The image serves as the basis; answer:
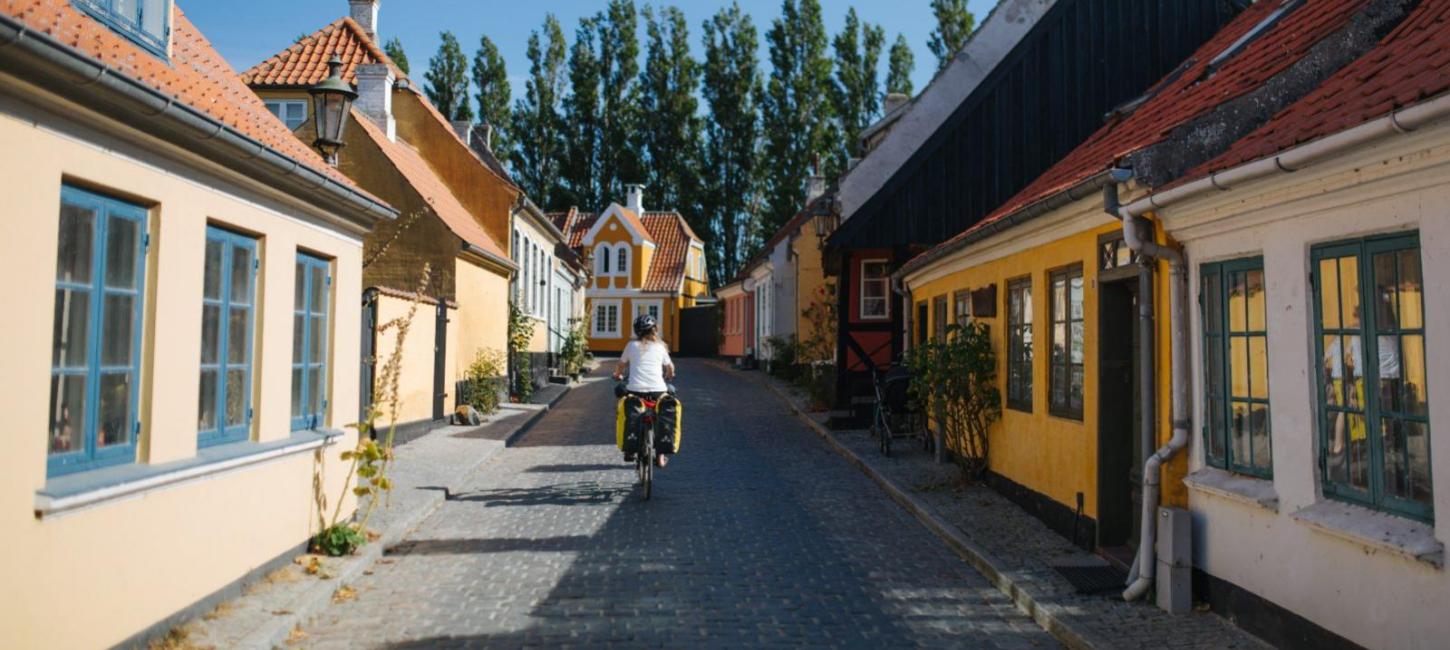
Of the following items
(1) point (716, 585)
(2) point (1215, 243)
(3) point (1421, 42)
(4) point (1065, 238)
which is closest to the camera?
(3) point (1421, 42)

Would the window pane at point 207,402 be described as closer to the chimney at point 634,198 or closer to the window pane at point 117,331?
the window pane at point 117,331

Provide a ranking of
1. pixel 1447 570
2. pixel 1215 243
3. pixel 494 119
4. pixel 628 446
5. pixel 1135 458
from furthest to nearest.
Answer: pixel 494 119
pixel 628 446
pixel 1135 458
pixel 1215 243
pixel 1447 570

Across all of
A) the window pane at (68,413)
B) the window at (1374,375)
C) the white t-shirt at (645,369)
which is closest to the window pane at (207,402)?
the window pane at (68,413)

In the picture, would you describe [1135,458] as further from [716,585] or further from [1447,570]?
[1447,570]

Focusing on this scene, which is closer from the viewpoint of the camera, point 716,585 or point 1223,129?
point 1223,129

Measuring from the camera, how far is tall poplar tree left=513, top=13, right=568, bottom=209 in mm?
58281

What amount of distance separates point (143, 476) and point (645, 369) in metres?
6.42

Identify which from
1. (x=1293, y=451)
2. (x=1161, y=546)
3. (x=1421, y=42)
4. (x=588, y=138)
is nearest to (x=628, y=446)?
(x=1161, y=546)

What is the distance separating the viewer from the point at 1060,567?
765cm

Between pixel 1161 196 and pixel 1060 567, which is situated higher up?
pixel 1161 196

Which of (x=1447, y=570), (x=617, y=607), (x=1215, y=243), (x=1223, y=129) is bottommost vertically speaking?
(x=617, y=607)

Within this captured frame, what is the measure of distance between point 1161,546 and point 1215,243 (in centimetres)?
177

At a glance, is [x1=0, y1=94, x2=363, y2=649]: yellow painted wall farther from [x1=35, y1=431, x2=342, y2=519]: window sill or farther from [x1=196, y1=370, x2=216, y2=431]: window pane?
[x1=196, y1=370, x2=216, y2=431]: window pane

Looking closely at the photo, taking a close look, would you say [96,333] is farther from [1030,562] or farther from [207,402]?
[1030,562]
